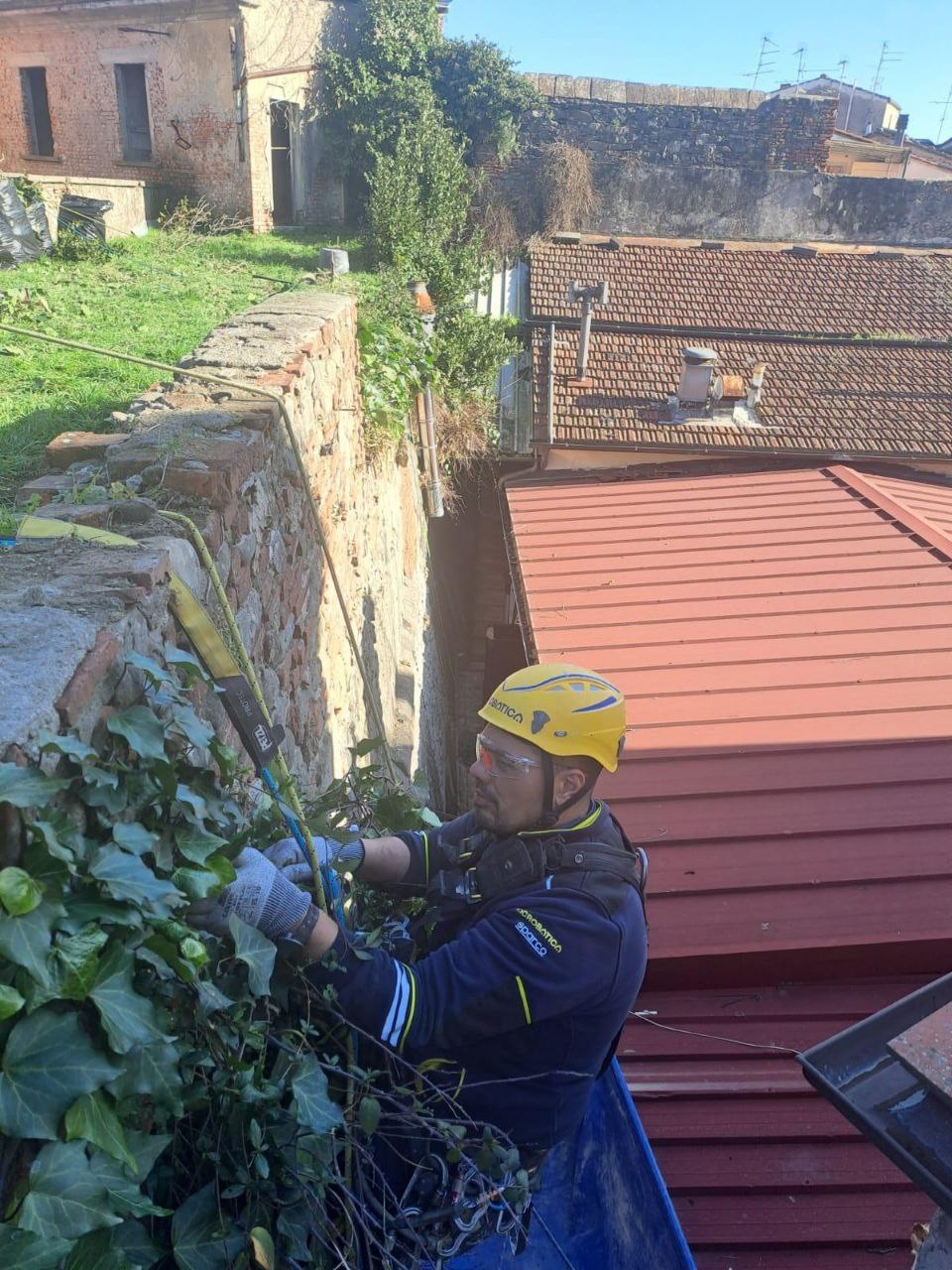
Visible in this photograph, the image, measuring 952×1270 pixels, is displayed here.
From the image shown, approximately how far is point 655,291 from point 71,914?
488 inches

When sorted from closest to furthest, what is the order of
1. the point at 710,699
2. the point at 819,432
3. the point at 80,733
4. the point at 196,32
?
the point at 80,733, the point at 710,699, the point at 819,432, the point at 196,32

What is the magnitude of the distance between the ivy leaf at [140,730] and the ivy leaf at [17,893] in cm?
34

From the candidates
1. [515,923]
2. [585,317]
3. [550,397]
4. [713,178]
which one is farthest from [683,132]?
[515,923]

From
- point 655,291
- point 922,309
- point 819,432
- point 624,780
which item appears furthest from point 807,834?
point 922,309

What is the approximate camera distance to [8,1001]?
110 centimetres

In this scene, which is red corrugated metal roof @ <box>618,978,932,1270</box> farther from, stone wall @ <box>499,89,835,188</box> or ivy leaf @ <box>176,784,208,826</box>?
stone wall @ <box>499,89,835,188</box>

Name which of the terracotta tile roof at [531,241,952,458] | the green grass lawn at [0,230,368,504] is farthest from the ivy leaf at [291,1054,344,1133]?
the terracotta tile roof at [531,241,952,458]

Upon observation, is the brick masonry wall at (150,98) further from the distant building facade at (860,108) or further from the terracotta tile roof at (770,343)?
the distant building facade at (860,108)

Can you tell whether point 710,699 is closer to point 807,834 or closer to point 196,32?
point 807,834

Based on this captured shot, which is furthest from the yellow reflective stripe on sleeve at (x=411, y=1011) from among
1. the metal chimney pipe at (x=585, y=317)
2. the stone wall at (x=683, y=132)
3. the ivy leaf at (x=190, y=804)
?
the stone wall at (x=683, y=132)

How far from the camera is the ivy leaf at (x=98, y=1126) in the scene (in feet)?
3.89

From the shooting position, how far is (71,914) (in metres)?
1.26

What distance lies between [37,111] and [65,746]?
1815 centimetres

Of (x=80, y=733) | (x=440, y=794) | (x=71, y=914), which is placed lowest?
(x=440, y=794)
